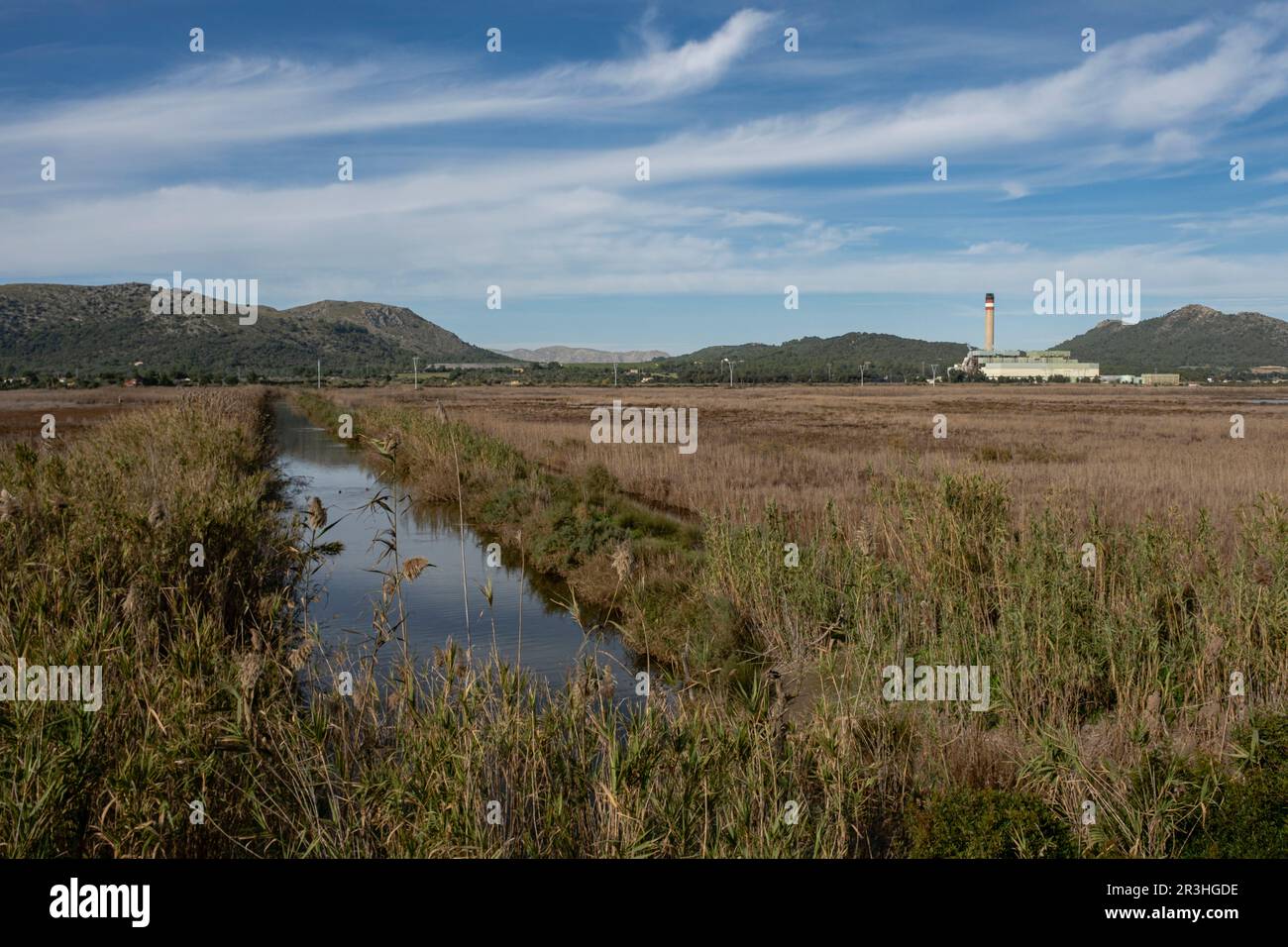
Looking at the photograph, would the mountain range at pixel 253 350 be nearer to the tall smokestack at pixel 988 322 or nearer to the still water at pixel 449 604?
the tall smokestack at pixel 988 322

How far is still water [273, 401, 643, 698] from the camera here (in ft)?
29.9

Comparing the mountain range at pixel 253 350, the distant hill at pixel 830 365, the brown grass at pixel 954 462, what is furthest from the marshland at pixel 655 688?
the distant hill at pixel 830 365

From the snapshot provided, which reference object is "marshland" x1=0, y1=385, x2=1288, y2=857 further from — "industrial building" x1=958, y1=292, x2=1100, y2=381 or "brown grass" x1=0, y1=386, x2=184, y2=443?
"industrial building" x1=958, y1=292, x2=1100, y2=381

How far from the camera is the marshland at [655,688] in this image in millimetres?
4465

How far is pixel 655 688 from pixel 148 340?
147m

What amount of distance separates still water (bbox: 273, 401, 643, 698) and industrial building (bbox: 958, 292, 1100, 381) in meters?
135

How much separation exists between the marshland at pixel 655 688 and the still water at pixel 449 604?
89mm

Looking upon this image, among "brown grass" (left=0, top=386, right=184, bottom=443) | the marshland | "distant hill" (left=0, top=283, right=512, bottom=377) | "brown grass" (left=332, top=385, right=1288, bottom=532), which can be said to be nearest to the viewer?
Result: the marshland

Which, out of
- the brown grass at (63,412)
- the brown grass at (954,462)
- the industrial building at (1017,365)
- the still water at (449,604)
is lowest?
the still water at (449,604)

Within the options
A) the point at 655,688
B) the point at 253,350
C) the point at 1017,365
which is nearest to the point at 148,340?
the point at 253,350

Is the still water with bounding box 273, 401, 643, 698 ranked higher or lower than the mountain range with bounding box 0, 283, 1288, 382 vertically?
lower

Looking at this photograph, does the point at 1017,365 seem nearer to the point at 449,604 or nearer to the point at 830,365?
the point at 830,365

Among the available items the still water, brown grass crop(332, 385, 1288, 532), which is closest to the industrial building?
brown grass crop(332, 385, 1288, 532)

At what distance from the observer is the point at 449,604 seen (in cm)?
1183
